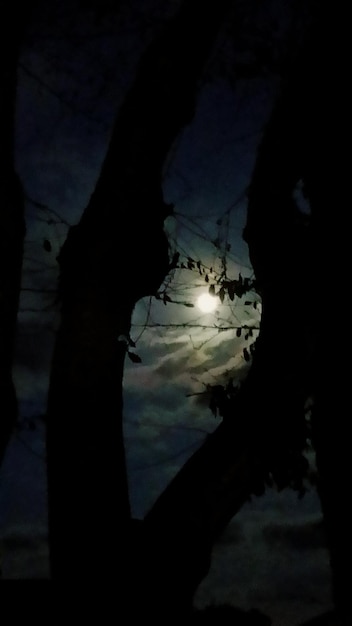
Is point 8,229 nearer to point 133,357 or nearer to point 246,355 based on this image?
point 133,357

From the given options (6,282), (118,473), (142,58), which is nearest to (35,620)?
(118,473)

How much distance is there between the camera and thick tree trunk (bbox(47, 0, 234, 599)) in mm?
3348

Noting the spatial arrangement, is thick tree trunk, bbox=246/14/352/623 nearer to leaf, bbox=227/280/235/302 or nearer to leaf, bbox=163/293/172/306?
leaf, bbox=163/293/172/306

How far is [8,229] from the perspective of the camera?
381 cm

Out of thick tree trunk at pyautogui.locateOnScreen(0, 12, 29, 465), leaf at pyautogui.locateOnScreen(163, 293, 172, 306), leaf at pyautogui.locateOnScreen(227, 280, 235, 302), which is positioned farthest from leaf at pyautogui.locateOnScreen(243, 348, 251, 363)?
thick tree trunk at pyautogui.locateOnScreen(0, 12, 29, 465)

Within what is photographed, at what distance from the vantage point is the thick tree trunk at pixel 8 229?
12.1 ft

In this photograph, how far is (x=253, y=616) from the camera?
427cm

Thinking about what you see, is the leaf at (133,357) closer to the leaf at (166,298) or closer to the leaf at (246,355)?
the leaf at (166,298)

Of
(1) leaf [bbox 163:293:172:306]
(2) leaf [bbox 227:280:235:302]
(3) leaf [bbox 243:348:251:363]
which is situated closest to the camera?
(1) leaf [bbox 163:293:172:306]

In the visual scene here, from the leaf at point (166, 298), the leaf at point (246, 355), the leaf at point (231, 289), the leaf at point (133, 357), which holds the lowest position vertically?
the leaf at point (133, 357)

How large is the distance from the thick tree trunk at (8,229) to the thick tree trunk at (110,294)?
29cm

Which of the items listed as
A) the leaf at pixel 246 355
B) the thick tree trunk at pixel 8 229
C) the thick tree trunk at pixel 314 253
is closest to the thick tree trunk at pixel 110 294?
the thick tree trunk at pixel 8 229

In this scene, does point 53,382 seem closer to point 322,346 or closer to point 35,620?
point 35,620

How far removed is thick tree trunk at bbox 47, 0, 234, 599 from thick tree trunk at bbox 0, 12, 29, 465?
0.29m
